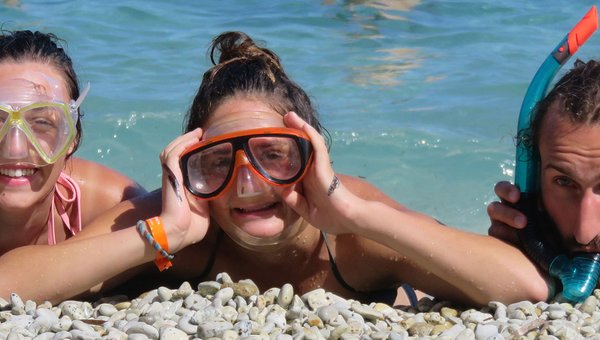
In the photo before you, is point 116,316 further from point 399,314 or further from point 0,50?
point 0,50

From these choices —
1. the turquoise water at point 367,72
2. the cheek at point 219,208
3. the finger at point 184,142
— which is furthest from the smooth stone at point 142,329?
the turquoise water at point 367,72

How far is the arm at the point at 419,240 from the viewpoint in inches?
157

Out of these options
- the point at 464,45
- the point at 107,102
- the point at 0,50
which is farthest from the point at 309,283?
the point at 464,45

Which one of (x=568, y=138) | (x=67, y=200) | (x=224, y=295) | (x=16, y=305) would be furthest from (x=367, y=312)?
(x=67, y=200)

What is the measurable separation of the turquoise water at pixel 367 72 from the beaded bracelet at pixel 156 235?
11.9 ft

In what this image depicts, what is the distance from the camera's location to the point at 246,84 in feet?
13.9

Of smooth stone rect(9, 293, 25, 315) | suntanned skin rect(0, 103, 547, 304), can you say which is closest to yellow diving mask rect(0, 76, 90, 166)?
suntanned skin rect(0, 103, 547, 304)

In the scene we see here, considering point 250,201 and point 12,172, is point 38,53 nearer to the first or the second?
point 12,172

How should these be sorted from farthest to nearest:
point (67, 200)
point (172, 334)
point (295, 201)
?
point (67, 200), point (295, 201), point (172, 334)

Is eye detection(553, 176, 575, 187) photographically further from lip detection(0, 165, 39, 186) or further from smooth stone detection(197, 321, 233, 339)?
lip detection(0, 165, 39, 186)

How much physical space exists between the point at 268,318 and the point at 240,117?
2.81ft

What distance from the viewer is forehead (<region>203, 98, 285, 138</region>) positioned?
403 centimetres

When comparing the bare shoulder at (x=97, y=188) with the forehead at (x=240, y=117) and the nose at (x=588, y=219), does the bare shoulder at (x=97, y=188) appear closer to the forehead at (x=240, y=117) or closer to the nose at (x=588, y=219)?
the forehead at (x=240, y=117)

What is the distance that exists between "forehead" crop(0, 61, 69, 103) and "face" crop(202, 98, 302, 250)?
2.40 ft
